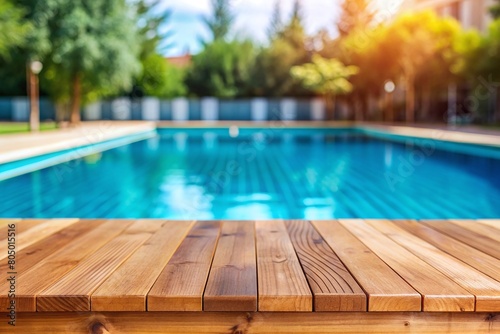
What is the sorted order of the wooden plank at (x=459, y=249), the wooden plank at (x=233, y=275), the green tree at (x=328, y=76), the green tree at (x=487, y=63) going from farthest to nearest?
1. the green tree at (x=328, y=76)
2. the green tree at (x=487, y=63)
3. the wooden plank at (x=459, y=249)
4. the wooden plank at (x=233, y=275)

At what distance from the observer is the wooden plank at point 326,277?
1538mm

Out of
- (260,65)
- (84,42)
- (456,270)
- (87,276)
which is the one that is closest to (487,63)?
(84,42)

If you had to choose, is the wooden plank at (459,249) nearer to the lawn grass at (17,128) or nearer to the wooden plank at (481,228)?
the wooden plank at (481,228)

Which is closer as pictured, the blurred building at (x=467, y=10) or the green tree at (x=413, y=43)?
the green tree at (x=413, y=43)

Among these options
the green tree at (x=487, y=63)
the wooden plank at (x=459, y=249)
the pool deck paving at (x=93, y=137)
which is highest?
the green tree at (x=487, y=63)

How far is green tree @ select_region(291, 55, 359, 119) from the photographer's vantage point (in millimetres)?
22906

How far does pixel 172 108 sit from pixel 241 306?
24.1 metres

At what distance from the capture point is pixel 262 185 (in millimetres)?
7578

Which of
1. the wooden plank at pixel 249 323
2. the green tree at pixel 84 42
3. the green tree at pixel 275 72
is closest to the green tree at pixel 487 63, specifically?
the green tree at pixel 275 72

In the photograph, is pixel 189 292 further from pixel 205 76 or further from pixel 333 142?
pixel 205 76

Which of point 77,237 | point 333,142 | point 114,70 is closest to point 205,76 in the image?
point 114,70

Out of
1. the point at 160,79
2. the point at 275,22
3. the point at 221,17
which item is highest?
the point at 221,17

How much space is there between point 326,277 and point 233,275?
0.97 feet

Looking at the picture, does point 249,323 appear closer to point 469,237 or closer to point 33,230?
point 469,237
